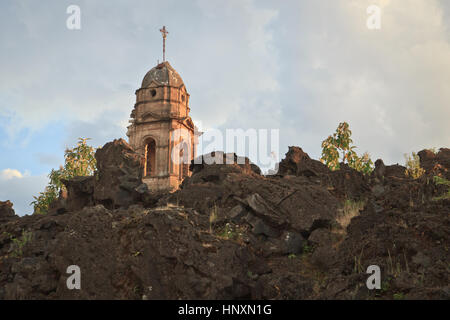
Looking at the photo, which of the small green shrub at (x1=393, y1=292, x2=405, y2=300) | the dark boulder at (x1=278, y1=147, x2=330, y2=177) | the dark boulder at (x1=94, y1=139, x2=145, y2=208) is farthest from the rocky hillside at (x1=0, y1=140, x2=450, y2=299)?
the dark boulder at (x1=94, y1=139, x2=145, y2=208)

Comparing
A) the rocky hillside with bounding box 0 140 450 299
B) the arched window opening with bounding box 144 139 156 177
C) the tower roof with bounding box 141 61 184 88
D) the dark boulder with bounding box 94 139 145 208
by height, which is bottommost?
the rocky hillside with bounding box 0 140 450 299

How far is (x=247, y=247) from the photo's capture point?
1093cm

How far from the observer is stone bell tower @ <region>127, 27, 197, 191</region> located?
35.7 meters

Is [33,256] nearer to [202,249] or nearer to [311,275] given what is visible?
[202,249]

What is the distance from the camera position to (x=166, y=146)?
36031 mm

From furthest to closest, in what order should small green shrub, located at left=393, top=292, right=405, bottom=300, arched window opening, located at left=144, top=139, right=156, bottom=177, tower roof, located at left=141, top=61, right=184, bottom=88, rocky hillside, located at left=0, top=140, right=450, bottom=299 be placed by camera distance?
tower roof, located at left=141, top=61, right=184, bottom=88 → arched window opening, located at left=144, top=139, right=156, bottom=177 → rocky hillside, located at left=0, top=140, right=450, bottom=299 → small green shrub, located at left=393, top=292, right=405, bottom=300

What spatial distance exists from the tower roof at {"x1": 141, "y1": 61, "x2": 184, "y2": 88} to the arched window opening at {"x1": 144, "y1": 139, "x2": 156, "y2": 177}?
5413 mm

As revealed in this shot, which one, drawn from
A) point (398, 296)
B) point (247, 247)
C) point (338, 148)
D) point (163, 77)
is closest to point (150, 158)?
point (163, 77)

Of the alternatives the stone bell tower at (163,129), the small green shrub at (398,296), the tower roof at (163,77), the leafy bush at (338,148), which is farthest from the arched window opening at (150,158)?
the small green shrub at (398,296)

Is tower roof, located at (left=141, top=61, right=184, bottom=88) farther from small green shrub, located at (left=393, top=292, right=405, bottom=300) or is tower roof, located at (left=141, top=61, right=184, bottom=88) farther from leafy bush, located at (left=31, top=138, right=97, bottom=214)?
small green shrub, located at (left=393, top=292, right=405, bottom=300)

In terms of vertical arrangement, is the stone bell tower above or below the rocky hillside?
above

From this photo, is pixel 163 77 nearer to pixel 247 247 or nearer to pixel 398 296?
pixel 247 247

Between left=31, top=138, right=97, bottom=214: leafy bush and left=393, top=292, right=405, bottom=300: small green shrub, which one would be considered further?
left=31, top=138, right=97, bottom=214: leafy bush
